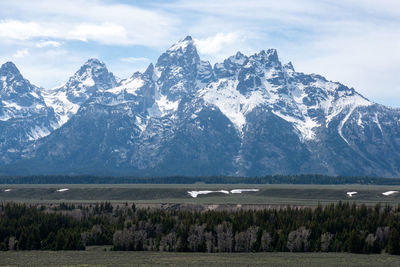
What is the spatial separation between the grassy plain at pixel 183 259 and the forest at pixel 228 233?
6557 millimetres

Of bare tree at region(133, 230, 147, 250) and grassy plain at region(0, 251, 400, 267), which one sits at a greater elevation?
bare tree at region(133, 230, 147, 250)

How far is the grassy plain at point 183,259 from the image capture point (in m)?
122

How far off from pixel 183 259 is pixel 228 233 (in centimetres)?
2185

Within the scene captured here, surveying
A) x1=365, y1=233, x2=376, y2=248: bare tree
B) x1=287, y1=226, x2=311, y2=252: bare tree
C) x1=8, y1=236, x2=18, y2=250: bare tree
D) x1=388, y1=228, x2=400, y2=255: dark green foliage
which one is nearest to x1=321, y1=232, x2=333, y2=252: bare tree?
x1=287, y1=226, x2=311, y2=252: bare tree

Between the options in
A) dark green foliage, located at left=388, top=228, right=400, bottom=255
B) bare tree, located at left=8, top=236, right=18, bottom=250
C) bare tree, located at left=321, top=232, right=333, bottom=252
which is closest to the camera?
dark green foliage, located at left=388, top=228, right=400, bottom=255

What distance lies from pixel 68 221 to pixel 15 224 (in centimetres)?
1448

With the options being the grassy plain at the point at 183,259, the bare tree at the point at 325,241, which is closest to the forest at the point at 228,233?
the bare tree at the point at 325,241

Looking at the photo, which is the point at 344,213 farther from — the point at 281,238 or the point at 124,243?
the point at 124,243

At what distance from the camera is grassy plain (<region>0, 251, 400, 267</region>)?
122 m

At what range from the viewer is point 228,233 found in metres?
150

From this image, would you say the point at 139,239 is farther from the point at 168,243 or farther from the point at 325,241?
the point at 325,241

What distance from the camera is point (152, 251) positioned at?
148375mm

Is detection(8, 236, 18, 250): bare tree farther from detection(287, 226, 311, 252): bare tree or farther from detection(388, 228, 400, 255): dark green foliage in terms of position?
detection(388, 228, 400, 255): dark green foliage

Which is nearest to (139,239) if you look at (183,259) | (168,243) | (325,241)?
(168,243)
